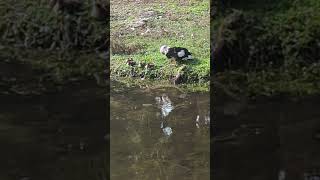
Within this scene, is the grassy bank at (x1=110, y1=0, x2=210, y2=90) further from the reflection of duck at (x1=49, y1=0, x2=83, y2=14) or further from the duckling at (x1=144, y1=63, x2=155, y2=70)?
the reflection of duck at (x1=49, y1=0, x2=83, y2=14)

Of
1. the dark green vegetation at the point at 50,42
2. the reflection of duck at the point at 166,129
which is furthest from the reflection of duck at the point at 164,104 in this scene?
the dark green vegetation at the point at 50,42

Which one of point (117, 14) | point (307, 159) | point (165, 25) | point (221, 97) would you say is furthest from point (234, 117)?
point (117, 14)

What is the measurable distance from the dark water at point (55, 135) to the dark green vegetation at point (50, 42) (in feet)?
1.19

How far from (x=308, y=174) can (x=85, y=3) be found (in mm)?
2785

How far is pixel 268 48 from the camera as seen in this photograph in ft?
16.1

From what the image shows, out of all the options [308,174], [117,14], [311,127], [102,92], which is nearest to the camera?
[308,174]

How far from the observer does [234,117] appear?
403 cm

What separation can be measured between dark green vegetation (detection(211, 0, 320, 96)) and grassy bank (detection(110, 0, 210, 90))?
0.18 metres

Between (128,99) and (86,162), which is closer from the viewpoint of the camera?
(86,162)

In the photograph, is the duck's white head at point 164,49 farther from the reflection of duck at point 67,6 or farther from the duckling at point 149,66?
the reflection of duck at point 67,6

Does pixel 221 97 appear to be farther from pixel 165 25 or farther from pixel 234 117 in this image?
pixel 165 25

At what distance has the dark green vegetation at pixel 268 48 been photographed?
455 cm

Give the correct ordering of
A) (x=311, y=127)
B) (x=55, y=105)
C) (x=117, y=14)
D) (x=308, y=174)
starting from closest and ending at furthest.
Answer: (x=308, y=174)
(x=311, y=127)
(x=55, y=105)
(x=117, y=14)

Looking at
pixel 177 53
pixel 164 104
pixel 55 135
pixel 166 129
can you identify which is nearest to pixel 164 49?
pixel 177 53
